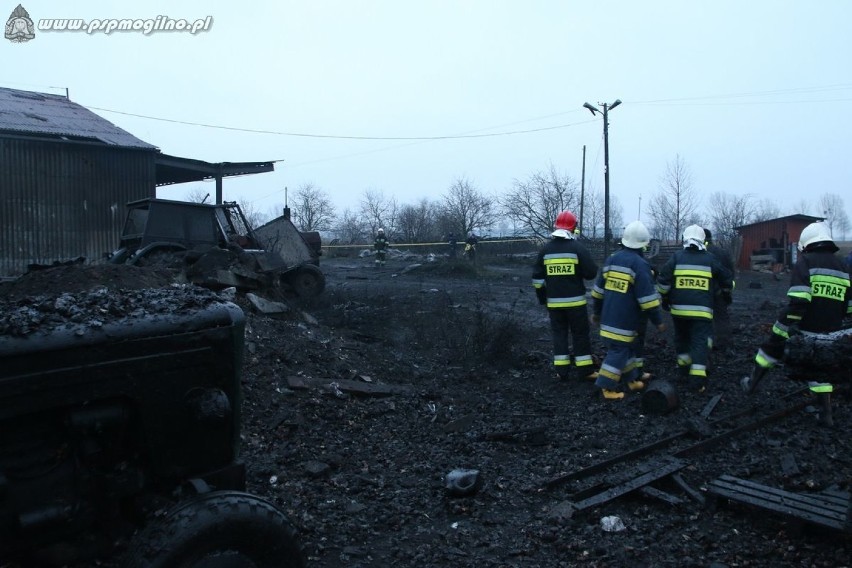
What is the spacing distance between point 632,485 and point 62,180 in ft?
55.5

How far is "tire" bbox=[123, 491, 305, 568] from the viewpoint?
232cm

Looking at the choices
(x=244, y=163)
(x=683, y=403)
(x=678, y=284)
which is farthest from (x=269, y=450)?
(x=244, y=163)

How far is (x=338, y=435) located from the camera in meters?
5.47

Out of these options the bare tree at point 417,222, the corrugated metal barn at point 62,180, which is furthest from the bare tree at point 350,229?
the corrugated metal barn at point 62,180

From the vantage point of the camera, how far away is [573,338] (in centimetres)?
725

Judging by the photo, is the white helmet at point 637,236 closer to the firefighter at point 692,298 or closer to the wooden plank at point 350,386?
the firefighter at point 692,298

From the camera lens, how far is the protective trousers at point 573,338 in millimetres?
7121

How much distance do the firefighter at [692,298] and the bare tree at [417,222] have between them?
36307 mm

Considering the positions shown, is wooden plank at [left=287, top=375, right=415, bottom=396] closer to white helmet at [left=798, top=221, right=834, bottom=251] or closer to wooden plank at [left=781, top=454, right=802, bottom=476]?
wooden plank at [left=781, top=454, right=802, bottom=476]

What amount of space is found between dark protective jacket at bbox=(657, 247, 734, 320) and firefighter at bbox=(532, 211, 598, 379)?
796mm

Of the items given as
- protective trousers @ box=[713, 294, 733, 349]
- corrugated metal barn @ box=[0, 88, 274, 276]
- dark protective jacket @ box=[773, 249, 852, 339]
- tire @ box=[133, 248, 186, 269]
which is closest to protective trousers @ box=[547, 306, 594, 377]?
dark protective jacket @ box=[773, 249, 852, 339]

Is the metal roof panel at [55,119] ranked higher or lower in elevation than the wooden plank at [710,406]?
higher

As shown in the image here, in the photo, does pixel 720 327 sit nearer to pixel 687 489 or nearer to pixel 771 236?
pixel 687 489

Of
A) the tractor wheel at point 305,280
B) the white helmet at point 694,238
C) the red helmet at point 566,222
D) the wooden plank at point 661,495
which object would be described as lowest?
the wooden plank at point 661,495
